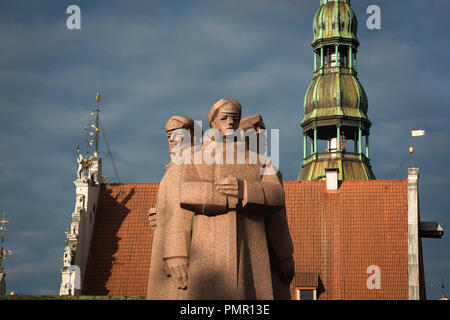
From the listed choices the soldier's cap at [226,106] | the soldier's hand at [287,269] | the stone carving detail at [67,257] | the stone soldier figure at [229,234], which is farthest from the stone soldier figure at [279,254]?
the stone carving detail at [67,257]

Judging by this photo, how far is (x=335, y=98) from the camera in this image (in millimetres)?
65312

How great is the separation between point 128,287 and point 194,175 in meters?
26.5

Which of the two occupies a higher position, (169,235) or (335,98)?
(335,98)

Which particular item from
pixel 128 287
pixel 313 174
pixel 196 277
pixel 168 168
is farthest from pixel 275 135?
pixel 313 174

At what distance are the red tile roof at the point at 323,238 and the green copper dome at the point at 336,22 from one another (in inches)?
914

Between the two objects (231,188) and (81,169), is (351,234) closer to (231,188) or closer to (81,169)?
(81,169)

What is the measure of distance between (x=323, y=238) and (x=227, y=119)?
2719 centimetres

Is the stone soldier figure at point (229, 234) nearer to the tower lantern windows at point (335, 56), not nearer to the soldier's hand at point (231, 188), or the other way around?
the soldier's hand at point (231, 188)

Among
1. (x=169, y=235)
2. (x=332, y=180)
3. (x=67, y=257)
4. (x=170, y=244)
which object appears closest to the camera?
(x=170, y=244)

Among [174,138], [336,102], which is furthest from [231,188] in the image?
[336,102]

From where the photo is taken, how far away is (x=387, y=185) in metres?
45.0

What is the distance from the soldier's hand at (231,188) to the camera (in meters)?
15.0
